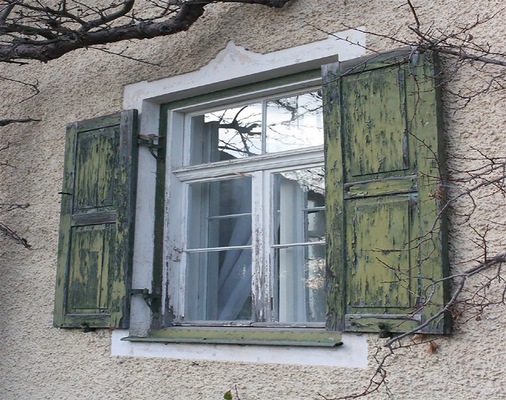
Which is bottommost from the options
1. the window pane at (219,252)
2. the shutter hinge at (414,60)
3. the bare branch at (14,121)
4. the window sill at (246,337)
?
the window sill at (246,337)

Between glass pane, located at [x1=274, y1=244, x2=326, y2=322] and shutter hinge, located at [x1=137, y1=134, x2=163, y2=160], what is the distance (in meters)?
0.98

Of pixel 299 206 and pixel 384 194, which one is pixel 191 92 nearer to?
pixel 299 206

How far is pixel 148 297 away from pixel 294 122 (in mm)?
1250

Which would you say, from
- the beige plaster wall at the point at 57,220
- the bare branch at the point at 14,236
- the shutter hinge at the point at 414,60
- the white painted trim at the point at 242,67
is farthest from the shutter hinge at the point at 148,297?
the shutter hinge at the point at 414,60

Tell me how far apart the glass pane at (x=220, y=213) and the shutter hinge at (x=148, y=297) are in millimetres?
347

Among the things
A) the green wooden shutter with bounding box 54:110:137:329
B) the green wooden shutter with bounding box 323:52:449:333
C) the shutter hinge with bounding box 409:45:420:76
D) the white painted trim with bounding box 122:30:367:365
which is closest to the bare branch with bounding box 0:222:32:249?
the green wooden shutter with bounding box 54:110:137:329

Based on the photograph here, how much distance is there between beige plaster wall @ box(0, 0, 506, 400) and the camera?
10.9ft

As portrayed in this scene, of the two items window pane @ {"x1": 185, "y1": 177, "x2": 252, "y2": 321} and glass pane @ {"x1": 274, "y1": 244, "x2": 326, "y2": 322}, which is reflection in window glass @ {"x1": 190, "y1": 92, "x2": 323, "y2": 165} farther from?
glass pane @ {"x1": 274, "y1": 244, "x2": 326, "y2": 322}

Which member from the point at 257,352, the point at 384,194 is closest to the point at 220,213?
the point at 257,352

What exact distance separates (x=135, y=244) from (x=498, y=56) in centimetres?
216

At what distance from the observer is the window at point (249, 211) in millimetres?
4113

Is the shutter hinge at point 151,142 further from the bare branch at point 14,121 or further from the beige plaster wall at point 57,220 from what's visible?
the bare branch at point 14,121

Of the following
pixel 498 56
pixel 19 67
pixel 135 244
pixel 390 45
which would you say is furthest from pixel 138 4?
pixel 498 56

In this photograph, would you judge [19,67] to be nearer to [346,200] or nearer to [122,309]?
[122,309]
